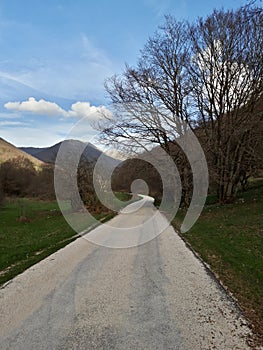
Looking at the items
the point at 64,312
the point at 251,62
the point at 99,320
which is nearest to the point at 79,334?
the point at 99,320

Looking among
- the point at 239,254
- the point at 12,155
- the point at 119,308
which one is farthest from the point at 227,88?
the point at 12,155

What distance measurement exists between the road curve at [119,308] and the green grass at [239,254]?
0.30 metres

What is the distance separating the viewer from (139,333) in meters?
4.05

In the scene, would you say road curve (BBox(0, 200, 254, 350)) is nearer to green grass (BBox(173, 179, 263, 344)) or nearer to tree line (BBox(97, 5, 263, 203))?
green grass (BBox(173, 179, 263, 344))

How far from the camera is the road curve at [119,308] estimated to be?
3883 millimetres

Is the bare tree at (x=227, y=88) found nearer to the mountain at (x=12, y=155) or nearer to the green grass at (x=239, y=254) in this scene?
the green grass at (x=239, y=254)

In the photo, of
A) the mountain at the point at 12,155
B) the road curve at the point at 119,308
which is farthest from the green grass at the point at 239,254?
the mountain at the point at 12,155

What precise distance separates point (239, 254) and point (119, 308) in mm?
4946

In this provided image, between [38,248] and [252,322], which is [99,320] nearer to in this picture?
[252,322]

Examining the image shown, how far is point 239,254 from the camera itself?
8539mm

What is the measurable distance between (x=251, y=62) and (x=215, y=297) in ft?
61.8

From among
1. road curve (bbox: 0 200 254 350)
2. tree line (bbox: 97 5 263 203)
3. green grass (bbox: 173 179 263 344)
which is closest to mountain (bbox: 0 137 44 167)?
tree line (bbox: 97 5 263 203)

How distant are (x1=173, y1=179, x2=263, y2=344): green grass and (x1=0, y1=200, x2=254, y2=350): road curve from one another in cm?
30

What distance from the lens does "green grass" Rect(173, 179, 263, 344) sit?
5.29 m
